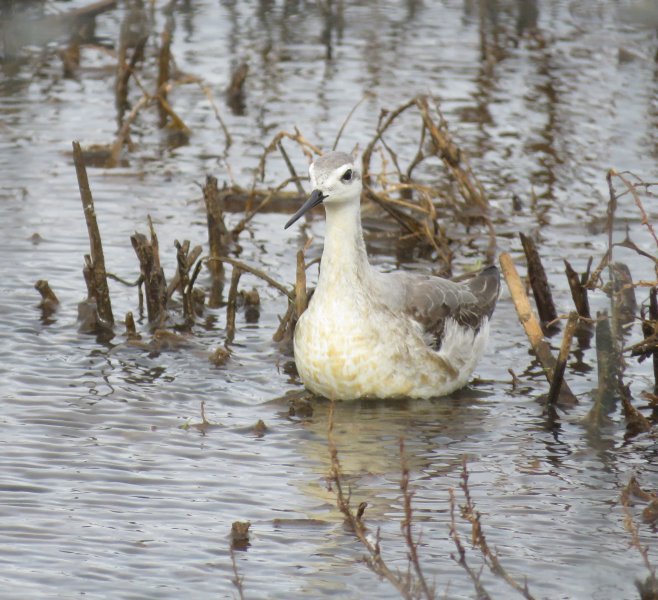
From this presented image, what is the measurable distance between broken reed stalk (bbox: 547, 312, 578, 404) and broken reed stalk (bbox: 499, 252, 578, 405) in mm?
51

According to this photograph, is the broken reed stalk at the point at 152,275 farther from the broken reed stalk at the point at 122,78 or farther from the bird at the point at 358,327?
the broken reed stalk at the point at 122,78

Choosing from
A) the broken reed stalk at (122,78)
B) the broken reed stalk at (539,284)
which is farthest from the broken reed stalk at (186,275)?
the broken reed stalk at (122,78)

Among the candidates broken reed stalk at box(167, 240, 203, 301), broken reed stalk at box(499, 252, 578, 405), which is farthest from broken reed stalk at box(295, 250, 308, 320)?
broken reed stalk at box(499, 252, 578, 405)

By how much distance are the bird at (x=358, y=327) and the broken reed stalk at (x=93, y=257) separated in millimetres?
1564

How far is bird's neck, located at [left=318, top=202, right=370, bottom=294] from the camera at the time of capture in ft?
30.0

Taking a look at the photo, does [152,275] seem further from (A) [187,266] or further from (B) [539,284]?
(B) [539,284]

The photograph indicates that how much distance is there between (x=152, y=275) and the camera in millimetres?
10125

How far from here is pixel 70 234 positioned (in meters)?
12.6

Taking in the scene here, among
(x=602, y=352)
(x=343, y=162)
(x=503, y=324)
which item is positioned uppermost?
(x=343, y=162)

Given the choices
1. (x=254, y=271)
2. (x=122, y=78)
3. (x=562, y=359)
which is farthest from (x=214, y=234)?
(x=122, y=78)

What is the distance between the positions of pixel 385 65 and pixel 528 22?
3675mm

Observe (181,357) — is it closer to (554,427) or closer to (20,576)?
(554,427)

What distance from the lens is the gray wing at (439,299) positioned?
31.0 feet

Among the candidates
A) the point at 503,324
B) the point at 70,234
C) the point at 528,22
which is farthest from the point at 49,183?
the point at 528,22
